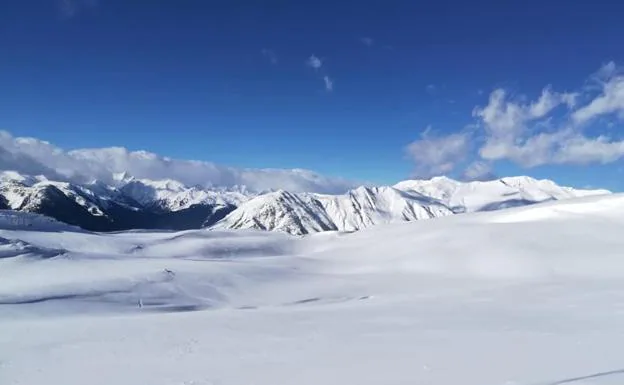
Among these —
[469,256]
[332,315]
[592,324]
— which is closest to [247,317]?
[332,315]

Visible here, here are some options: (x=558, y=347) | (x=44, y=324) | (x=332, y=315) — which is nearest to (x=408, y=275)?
(x=332, y=315)

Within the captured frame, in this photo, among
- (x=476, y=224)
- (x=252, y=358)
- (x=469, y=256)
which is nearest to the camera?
(x=252, y=358)

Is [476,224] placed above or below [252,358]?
above

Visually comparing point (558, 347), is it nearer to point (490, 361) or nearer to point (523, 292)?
point (490, 361)

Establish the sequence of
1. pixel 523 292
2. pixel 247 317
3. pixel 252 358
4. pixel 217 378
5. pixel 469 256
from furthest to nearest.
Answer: pixel 469 256, pixel 523 292, pixel 247 317, pixel 252 358, pixel 217 378

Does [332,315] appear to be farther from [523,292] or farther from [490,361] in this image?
[523,292]

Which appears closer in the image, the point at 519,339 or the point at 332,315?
the point at 519,339
